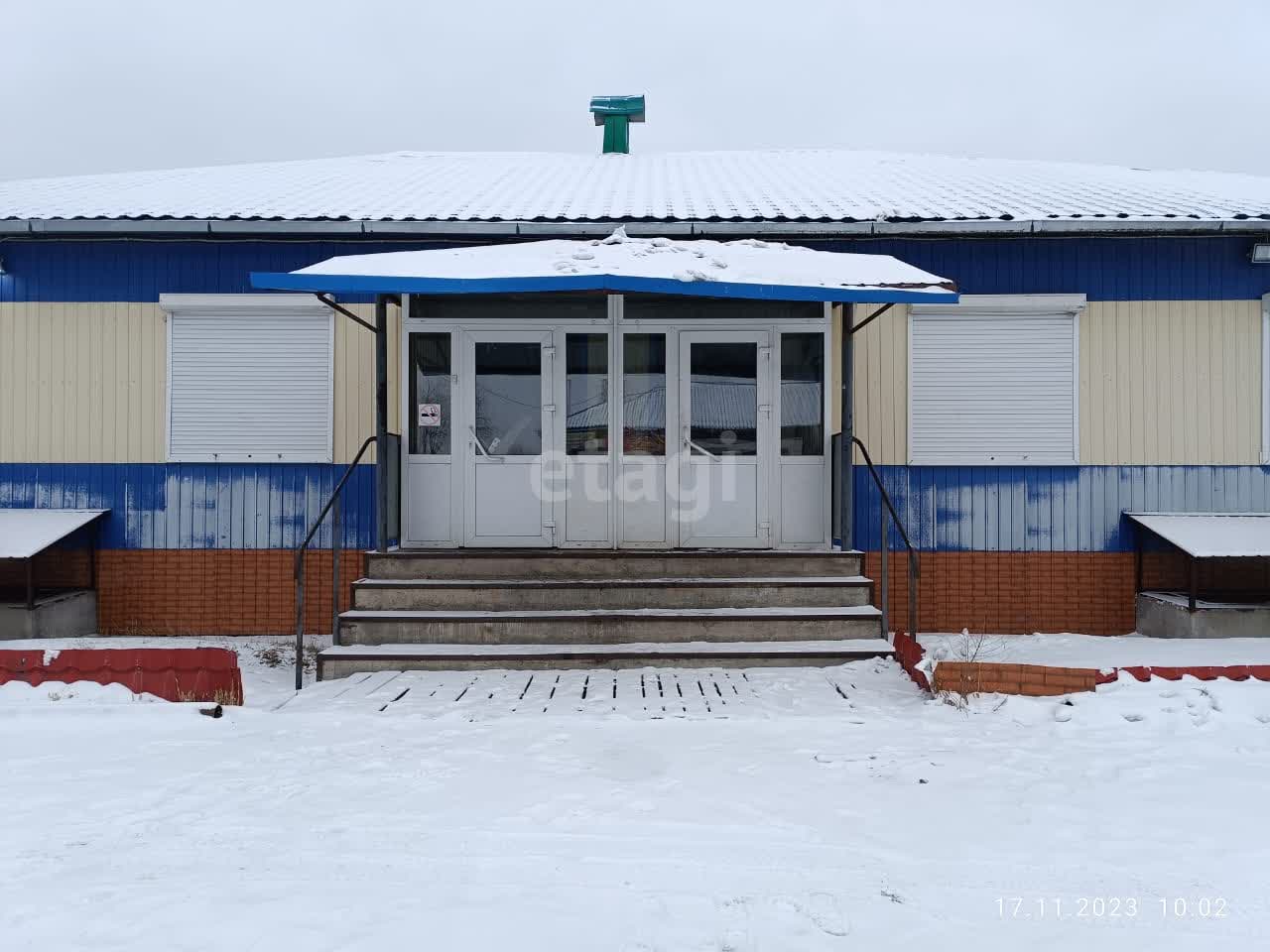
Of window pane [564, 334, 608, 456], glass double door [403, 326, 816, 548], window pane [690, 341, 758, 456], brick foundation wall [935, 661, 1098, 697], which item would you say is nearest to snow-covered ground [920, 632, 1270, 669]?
brick foundation wall [935, 661, 1098, 697]

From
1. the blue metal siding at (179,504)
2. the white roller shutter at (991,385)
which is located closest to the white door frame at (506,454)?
the blue metal siding at (179,504)

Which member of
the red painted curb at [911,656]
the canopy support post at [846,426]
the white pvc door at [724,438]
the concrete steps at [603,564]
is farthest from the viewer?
the white pvc door at [724,438]

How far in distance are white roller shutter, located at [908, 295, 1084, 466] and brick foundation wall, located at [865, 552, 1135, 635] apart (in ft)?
2.84

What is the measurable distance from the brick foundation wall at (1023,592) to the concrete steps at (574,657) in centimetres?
180

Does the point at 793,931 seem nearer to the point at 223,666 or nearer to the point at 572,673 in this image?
the point at 572,673

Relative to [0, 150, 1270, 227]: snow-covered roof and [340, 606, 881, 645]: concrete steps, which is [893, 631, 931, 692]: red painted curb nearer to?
[340, 606, 881, 645]: concrete steps

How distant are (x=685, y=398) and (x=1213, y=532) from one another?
14.5 ft

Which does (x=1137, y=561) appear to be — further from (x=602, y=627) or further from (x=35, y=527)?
(x=35, y=527)

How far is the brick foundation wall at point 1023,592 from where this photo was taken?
7.23 meters

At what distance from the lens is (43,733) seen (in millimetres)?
4340

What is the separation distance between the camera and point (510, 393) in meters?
7.18

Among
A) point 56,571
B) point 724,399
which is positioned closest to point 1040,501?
point 724,399

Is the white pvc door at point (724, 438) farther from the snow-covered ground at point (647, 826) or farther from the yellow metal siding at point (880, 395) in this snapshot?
the snow-covered ground at point (647, 826)

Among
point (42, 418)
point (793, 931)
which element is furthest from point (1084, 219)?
point (42, 418)
